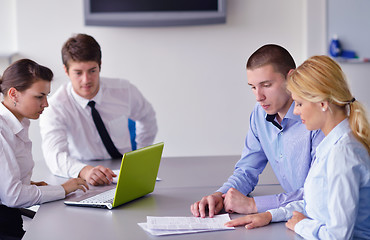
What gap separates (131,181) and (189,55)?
8.74 feet

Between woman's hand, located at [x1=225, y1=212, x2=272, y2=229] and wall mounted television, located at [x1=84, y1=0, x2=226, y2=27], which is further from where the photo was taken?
wall mounted television, located at [x1=84, y1=0, x2=226, y2=27]

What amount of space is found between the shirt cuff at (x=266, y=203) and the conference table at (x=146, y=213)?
→ 0.09 metres

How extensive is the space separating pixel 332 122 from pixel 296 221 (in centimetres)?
33

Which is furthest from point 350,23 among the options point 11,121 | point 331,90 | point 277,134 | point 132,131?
point 11,121

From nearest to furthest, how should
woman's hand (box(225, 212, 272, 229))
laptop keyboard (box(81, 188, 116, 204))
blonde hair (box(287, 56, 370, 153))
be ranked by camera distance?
1. blonde hair (box(287, 56, 370, 153))
2. woman's hand (box(225, 212, 272, 229))
3. laptop keyboard (box(81, 188, 116, 204))

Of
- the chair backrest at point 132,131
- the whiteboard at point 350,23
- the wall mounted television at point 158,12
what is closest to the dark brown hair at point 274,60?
the chair backrest at point 132,131

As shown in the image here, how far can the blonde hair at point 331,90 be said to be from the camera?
152cm

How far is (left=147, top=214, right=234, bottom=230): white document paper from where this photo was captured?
162 cm

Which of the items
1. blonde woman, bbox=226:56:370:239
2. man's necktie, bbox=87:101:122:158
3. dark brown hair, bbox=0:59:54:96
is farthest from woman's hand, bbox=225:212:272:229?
man's necktie, bbox=87:101:122:158

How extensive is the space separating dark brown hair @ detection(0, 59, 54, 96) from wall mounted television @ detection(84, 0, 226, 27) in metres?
2.10

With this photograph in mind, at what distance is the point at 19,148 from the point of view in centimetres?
218

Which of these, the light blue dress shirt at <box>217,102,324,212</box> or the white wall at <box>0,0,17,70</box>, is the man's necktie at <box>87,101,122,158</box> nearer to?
the light blue dress shirt at <box>217,102,324,212</box>

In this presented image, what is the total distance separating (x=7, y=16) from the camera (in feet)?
14.3

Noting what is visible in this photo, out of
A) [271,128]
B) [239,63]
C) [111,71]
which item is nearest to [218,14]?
[239,63]
